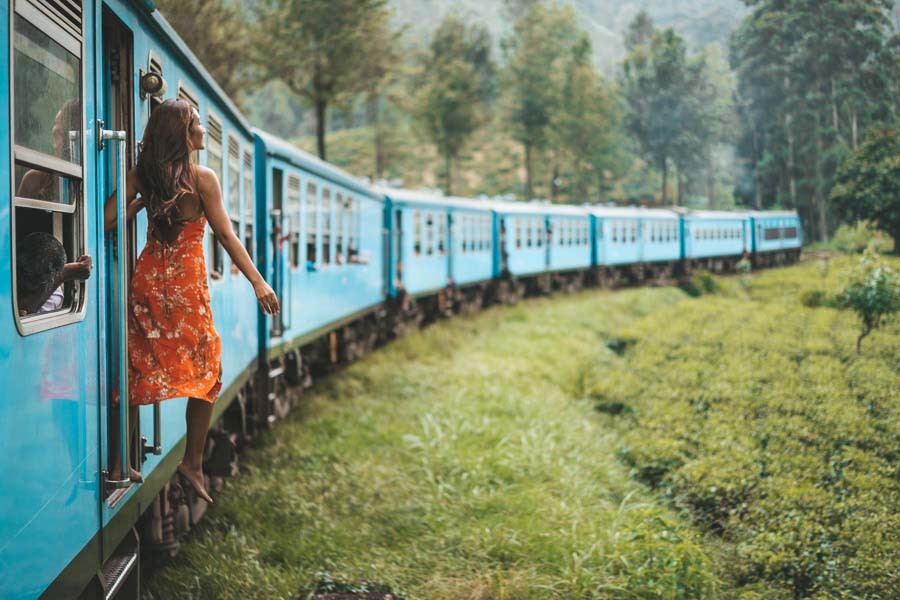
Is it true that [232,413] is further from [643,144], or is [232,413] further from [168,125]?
[643,144]

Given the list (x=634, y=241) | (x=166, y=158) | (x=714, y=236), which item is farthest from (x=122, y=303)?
(x=714, y=236)

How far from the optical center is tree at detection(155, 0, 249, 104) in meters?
21.5

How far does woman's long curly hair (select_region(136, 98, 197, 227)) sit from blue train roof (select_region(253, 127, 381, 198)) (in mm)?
4618

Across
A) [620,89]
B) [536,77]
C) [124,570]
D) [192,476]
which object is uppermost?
[536,77]

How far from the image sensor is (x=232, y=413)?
7.36m

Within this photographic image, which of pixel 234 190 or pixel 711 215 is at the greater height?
pixel 711 215

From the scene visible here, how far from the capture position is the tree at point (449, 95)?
45812mm

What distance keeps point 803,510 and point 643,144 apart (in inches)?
621

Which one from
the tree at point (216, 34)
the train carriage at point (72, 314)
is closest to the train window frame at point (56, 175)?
the train carriage at point (72, 314)

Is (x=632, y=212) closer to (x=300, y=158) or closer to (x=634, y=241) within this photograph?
(x=634, y=241)

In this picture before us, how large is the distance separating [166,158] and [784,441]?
21.1 feet

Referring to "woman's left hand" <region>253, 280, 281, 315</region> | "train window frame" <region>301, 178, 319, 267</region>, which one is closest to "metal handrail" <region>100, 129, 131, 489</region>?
"woman's left hand" <region>253, 280, 281, 315</region>

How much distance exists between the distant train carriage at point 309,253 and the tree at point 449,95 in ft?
108

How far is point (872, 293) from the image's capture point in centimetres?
850
